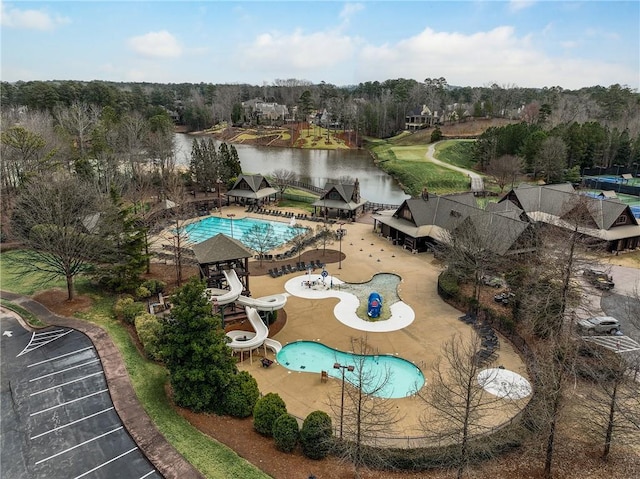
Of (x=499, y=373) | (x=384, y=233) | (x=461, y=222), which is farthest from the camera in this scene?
(x=384, y=233)

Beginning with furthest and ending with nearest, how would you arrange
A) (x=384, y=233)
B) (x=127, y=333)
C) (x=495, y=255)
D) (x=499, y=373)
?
1. (x=384, y=233)
2. (x=495, y=255)
3. (x=127, y=333)
4. (x=499, y=373)

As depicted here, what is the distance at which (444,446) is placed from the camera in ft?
51.3

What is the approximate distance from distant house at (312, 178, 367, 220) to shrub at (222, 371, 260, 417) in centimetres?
3121

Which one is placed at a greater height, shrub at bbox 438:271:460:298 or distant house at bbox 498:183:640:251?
distant house at bbox 498:183:640:251

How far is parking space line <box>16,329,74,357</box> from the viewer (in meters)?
22.8

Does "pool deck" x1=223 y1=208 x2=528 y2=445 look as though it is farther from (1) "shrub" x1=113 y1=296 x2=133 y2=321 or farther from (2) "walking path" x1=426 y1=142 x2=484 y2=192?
(2) "walking path" x1=426 y1=142 x2=484 y2=192

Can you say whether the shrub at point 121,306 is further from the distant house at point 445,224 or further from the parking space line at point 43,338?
the distant house at point 445,224

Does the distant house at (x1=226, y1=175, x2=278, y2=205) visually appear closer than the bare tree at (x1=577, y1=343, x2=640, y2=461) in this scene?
No

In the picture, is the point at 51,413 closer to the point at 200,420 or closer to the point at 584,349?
the point at 200,420

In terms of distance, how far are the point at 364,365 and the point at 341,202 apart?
2884 centimetres

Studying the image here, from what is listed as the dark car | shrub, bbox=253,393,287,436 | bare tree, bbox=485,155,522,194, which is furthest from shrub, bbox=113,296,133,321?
bare tree, bbox=485,155,522,194

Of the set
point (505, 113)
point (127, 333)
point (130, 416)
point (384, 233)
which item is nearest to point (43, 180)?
point (127, 333)

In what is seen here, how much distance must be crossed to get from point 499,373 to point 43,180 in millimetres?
32795

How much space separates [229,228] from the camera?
46219 mm
